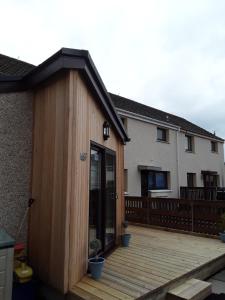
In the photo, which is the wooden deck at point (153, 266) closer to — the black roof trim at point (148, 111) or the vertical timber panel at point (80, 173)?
the vertical timber panel at point (80, 173)

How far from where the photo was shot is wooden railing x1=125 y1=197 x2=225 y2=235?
279 inches

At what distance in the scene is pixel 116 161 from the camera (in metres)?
6.04

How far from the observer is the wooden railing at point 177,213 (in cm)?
710

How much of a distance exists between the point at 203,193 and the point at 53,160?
40.6 feet

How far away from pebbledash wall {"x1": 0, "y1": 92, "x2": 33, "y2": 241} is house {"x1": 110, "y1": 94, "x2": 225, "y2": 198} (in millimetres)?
8165

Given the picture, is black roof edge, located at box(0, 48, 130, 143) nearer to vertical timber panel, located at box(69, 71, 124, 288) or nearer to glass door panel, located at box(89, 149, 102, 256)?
vertical timber panel, located at box(69, 71, 124, 288)

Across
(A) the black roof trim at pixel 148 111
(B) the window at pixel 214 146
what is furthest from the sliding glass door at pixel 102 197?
(B) the window at pixel 214 146

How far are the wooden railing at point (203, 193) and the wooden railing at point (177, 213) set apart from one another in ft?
21.8

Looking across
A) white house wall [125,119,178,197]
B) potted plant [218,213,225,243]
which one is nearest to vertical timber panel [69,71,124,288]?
potted plant [218,213,225,243]

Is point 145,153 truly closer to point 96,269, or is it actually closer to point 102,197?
point 102,197

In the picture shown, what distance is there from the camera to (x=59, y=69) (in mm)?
3725

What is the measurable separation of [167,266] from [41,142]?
10.5ft

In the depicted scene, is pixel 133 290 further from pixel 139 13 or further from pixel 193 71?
pixel 193 71

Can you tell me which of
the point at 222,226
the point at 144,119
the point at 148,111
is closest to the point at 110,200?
Result: the point at 222,226
